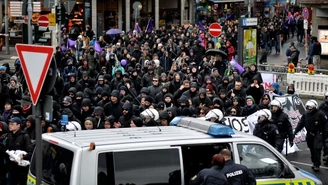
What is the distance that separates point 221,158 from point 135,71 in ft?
36.6

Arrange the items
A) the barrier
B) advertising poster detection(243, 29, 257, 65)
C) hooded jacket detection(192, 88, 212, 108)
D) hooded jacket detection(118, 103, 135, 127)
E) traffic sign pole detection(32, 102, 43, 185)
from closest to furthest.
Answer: traffic sign pole detection(32, 102, 43, 185), hooded jacket detection(118, 103, 135, 127), hooded jacket detection(192, 88, 212, 108), the barrier, advertising poster detection(243, 29, 257, 65)

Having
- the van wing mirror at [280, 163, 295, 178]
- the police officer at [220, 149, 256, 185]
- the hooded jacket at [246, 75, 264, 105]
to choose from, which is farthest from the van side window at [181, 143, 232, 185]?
the hooded jacket at [246, 75, 264, 105]

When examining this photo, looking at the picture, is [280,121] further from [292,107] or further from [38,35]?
[38,35]

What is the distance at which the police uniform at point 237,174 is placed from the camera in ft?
24.5

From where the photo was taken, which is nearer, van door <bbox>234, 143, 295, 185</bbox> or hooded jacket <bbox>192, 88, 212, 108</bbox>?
van door <bbox>234, 143, 295, 185</bbox>

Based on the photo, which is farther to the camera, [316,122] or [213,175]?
[316,122]

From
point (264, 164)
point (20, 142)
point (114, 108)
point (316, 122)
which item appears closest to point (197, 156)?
point (264, 164)

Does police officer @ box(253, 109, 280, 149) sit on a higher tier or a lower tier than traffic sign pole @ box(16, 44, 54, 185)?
lower

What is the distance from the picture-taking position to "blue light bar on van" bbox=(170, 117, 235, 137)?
7820 mm

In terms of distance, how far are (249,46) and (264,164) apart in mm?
14860

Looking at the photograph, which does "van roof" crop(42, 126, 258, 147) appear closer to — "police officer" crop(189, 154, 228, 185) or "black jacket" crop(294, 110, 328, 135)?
"police officer" crop(189, 154, 228, 185)

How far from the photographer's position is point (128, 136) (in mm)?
7719

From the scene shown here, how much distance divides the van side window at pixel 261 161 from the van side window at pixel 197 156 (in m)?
0.29

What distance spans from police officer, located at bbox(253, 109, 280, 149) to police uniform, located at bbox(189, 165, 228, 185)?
205 inches
